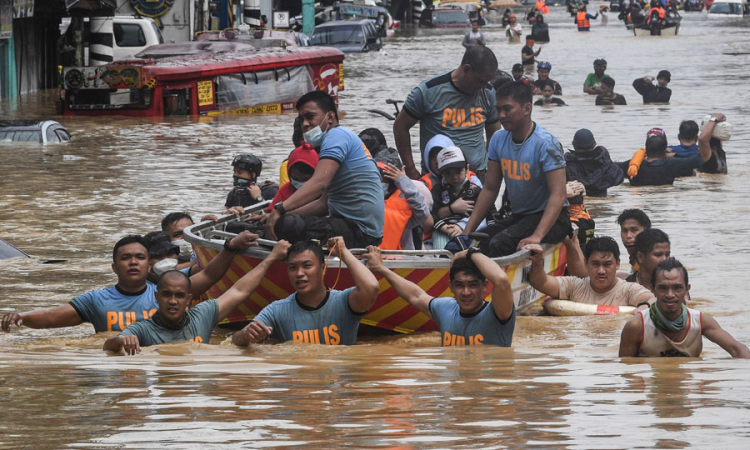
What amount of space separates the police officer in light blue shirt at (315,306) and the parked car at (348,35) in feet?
130

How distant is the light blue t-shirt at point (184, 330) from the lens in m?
6.93

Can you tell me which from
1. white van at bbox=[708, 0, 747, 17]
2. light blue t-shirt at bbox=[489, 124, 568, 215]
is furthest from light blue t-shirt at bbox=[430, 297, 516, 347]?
white van at bbox=[708, 0, 747, 17]

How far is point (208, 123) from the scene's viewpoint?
24438 mm

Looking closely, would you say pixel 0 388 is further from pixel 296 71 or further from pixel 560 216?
pixel 296 71

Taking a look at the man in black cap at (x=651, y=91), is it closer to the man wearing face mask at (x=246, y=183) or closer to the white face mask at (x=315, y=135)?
the man wearing face mask at (x=246, y=183)

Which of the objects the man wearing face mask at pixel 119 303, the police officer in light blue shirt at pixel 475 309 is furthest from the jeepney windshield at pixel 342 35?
the police officer in light blue shirt at pixel 475 309

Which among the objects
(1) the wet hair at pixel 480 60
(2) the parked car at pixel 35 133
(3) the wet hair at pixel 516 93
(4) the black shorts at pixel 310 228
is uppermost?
(1) the wet hair at pixel 480 60

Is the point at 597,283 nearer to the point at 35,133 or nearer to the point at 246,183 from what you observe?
the point at 246,183

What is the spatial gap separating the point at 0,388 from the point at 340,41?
42535 millimetres

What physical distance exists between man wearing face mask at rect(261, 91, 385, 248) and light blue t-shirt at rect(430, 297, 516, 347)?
1.26m

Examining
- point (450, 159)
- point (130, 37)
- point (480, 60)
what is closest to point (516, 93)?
point (450, 159)

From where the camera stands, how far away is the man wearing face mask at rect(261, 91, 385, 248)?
8.08 metres

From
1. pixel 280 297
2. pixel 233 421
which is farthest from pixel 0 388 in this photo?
pixel 280 297

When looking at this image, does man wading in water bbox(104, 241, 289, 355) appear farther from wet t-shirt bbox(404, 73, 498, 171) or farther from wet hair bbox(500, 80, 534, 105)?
wet t-shirt bbox(404, 73, 498, 171)
